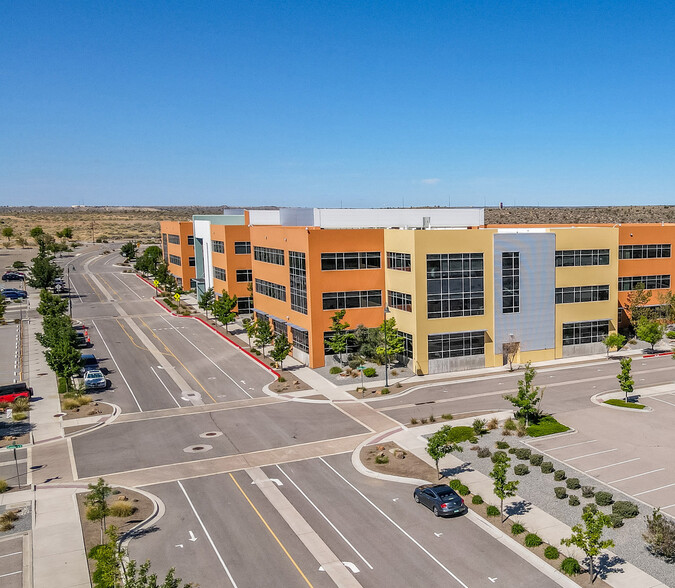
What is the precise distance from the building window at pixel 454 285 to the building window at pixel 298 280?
12.3 meters

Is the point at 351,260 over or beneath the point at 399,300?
over

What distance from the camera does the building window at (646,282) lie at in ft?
222

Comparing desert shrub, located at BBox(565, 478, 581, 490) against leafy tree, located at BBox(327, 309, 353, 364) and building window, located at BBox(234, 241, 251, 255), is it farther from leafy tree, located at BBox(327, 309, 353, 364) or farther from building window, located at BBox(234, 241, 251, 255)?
building window, located at BBox(234, 241, 251, 255)

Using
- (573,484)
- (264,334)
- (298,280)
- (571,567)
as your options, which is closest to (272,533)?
(571,567)

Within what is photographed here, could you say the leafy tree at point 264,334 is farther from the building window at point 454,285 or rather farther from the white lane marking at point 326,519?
the white lane marking at point 326,519

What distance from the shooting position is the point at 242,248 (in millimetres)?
86750

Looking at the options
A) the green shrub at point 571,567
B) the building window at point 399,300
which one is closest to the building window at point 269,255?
the building window at point 399,300

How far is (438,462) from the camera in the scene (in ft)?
111

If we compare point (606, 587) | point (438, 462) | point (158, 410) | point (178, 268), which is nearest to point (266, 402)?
point (158, 410)

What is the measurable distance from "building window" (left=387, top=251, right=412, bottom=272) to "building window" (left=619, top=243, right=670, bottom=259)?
27142 mm

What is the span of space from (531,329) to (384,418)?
71.3 ft

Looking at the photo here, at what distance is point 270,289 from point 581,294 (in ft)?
110

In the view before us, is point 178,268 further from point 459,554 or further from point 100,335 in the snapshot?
point 459,554

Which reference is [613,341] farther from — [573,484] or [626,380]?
[573,484]
